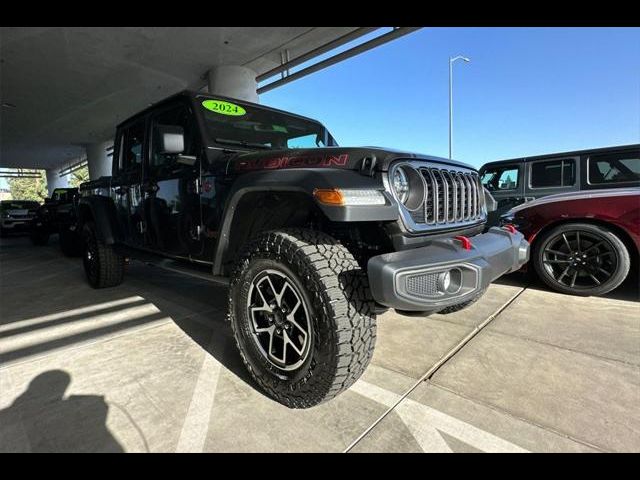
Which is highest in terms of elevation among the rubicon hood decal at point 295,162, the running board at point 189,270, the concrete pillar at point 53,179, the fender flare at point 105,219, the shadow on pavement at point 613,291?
the concrete pillar at point 53,179

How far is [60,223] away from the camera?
8.83m

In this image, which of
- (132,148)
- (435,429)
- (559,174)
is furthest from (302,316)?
(559,174)

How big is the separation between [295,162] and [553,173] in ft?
16.2

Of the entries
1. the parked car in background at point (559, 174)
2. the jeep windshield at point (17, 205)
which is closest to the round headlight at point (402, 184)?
the parked car in background at point (559, 174)

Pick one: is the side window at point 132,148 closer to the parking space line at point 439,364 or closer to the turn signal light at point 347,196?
the turn signal light at point 347,196

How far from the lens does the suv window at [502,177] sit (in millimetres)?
5828

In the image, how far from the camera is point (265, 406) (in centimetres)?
202

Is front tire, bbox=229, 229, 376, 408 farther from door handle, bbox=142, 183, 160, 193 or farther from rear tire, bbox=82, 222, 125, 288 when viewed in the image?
rear tire, bbox=82, 222, 125, 288

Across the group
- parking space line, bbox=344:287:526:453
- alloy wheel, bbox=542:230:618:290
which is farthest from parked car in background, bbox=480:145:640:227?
parking space line, bbox=344:287:526:453

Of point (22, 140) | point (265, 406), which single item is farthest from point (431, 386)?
point (22, 140)

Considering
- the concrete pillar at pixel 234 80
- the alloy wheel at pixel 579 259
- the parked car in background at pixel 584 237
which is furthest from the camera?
the concrete pillar at pixel 234 80

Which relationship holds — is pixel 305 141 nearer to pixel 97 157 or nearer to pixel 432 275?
pixel 432 275
